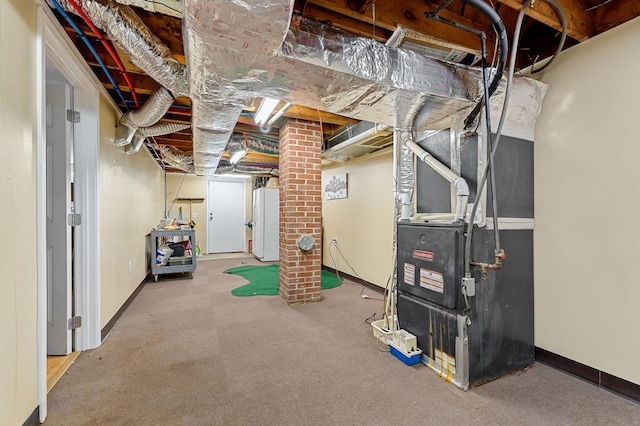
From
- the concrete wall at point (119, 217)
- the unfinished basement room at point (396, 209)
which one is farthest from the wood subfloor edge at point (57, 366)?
the concrete wall at point (119, 217)

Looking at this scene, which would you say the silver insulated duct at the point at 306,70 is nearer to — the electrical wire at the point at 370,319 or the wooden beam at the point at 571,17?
the wooden beam at the point at 571,17

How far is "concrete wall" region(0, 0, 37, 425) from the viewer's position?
126 centimetres

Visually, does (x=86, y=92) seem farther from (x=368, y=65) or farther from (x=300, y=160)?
(x=368, y=65)

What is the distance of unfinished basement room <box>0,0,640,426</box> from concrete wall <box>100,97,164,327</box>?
0.06m

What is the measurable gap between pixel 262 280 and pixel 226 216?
349cm

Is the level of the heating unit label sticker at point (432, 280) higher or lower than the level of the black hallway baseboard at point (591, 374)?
higher

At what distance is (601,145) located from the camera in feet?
6.31

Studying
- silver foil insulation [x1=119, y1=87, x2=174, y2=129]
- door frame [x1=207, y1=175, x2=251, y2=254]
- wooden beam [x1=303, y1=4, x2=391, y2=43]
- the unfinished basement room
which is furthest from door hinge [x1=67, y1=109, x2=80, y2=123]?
door frame [x1=207, y1=175, x2=251, y2=254]

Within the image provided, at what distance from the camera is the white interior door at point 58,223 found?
2.18m

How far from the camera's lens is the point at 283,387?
1.87 meters

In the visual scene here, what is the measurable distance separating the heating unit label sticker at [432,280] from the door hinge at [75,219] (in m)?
2.80

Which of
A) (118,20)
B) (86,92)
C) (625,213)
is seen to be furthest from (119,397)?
(625,213)

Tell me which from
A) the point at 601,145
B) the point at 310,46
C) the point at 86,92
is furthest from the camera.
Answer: the point at 86,92

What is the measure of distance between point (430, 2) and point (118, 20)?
1.97 metres
